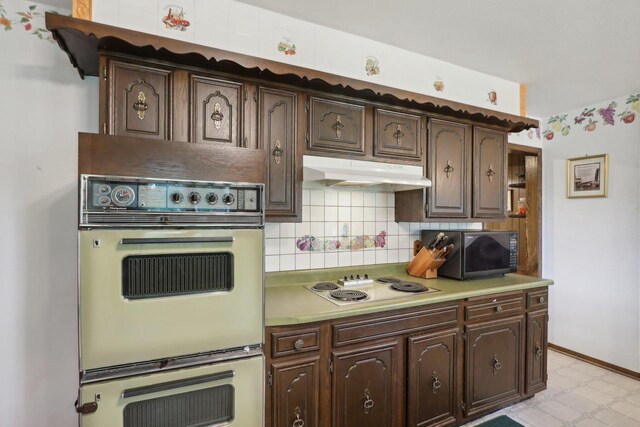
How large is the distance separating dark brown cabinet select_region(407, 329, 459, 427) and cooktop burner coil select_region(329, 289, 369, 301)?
0.36 meters

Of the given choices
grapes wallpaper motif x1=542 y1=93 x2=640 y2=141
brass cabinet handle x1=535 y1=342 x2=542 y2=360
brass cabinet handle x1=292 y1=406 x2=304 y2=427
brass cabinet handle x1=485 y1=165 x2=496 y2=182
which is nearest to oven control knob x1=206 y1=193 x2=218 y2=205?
brass cabinet handle x1=292 y1=406 x2=304 y2=427

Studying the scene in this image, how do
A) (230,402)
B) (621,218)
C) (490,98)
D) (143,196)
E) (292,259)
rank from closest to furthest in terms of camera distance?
(143,196), (230,402), (292,259), (490,98), (621,218)

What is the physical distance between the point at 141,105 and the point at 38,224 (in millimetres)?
850

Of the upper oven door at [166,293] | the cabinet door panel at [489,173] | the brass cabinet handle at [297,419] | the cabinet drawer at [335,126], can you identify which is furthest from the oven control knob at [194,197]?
the cabinet door panel at [489,173]

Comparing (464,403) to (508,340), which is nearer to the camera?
(464,403)

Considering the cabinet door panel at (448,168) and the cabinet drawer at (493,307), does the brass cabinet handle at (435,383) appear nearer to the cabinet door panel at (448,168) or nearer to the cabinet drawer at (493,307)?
the cabinet drawer at (493,307)

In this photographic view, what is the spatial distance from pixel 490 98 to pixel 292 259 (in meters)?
2.03

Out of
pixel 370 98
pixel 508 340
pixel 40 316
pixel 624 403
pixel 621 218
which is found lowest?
pixel 624 403

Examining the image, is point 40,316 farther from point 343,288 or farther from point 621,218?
point 621,218

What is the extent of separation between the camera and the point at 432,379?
1894mm

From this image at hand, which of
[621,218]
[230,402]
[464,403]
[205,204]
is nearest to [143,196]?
[205,204]

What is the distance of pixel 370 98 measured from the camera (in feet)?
6.62

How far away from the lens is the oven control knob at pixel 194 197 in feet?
4.11

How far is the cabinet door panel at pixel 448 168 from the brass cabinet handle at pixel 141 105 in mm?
1752
